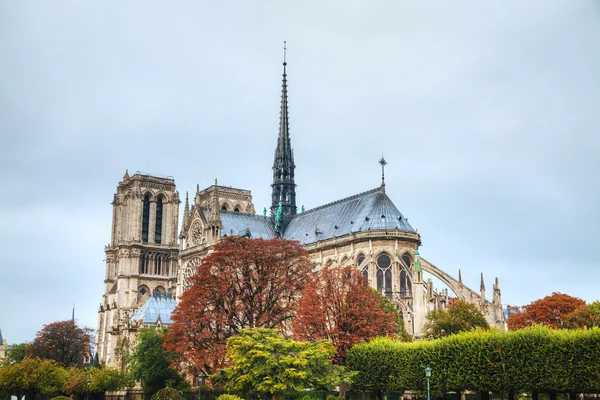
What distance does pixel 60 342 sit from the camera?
106188mm

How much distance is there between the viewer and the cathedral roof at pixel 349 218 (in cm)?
8581

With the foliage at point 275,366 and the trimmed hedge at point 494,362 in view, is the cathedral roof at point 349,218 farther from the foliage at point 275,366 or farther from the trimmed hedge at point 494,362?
the foliage at point 275,366

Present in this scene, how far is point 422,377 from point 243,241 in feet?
68.4

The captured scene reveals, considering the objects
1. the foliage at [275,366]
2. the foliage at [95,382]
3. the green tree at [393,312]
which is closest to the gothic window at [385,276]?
the green tree at [393,312]

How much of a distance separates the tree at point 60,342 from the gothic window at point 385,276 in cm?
4668

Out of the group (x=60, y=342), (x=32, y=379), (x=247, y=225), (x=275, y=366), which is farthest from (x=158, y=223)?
(x=275, y=366)

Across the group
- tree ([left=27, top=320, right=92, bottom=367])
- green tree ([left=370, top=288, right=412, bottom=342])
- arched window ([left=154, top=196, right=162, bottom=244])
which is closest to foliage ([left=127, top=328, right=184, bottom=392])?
green tree ([left=370, top=288, right=412, bottom=342])

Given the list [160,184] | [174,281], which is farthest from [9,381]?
[160,184]

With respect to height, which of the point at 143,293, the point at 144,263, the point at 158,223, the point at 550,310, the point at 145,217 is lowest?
the point at 550,310

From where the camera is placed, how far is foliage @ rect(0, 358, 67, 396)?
2721 inches

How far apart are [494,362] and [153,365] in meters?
31.3

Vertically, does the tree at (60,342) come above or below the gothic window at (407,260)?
below

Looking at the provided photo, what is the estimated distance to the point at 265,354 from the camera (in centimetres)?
4722

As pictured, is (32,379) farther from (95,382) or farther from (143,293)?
(143,293)
